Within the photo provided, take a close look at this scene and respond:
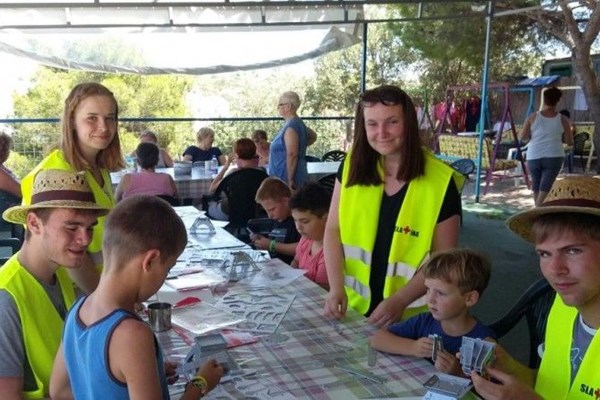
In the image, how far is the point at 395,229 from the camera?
202 centimetres

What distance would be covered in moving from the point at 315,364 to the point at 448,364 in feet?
1.17

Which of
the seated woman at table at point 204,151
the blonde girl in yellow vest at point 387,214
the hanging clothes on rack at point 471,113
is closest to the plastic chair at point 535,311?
the blonde girl in yellow vest at point 387,214

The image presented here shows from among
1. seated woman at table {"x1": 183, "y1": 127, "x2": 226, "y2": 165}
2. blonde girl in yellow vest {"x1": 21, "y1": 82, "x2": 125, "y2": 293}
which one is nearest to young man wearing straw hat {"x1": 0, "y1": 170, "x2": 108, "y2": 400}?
blonde girl in yellow vest {"x1": 21, "y1": 82, "x2": 125, "y2": 293}

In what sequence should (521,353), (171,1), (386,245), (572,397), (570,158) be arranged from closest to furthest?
(572,397)
(386,245)
(521,353)
(171,1)
(570,158)

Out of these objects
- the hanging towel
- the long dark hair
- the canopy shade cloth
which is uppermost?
the canopy shade cloth

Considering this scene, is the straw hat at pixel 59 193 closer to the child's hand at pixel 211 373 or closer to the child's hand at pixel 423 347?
the child's hand at pixel 211 373

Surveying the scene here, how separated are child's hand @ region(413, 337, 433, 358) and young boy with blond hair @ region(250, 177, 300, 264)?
5.20 ft

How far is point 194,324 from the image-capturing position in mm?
1902

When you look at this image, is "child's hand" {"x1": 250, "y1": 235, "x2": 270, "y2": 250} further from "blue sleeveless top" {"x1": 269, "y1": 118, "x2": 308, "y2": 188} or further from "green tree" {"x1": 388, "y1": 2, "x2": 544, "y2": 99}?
"green tree" {"x1": 388, "y1": 2, "x2": 544, "y2": 99}

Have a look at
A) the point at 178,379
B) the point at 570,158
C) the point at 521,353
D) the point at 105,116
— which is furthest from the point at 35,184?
the point at 570,158

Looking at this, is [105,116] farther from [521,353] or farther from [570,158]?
[570,158]

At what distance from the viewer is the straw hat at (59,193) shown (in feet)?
4.77

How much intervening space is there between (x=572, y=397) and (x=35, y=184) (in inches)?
57.0

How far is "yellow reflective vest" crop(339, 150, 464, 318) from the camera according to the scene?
6.47 ft
